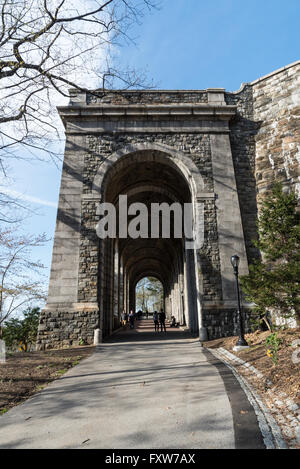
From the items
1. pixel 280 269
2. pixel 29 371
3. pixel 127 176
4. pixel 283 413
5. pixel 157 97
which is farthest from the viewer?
pixel 127 176

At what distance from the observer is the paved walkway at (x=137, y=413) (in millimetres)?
3057

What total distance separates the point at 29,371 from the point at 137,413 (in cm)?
414

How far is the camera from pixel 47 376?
248 inches

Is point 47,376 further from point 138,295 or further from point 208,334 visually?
point 138,295

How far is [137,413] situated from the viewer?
3.89 metres

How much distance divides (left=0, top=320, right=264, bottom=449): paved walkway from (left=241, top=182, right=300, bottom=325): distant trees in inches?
111

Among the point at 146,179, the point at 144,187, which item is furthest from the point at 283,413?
the point at 144,187

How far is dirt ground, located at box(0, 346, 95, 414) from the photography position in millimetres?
4992

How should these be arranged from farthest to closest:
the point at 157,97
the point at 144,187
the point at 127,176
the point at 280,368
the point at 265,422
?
the point at 144,187 → the point at 127,176 → the point at 157,97 → the point at 280,368 → the point at 265,422

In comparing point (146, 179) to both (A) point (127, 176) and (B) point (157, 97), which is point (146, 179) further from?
(B) point (157, 97)

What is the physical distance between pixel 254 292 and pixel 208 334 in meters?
3.94

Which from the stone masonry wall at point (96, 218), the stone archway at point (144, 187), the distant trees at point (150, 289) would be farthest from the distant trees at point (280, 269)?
the distant trees at point (150, 289)

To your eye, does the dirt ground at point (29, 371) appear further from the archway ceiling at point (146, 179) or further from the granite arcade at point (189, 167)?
the archway ceiling at point (146, 179)

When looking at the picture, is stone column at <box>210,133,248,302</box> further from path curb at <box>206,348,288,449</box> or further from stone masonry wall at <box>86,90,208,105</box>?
path curb at <box>206,348,288,449</box>
